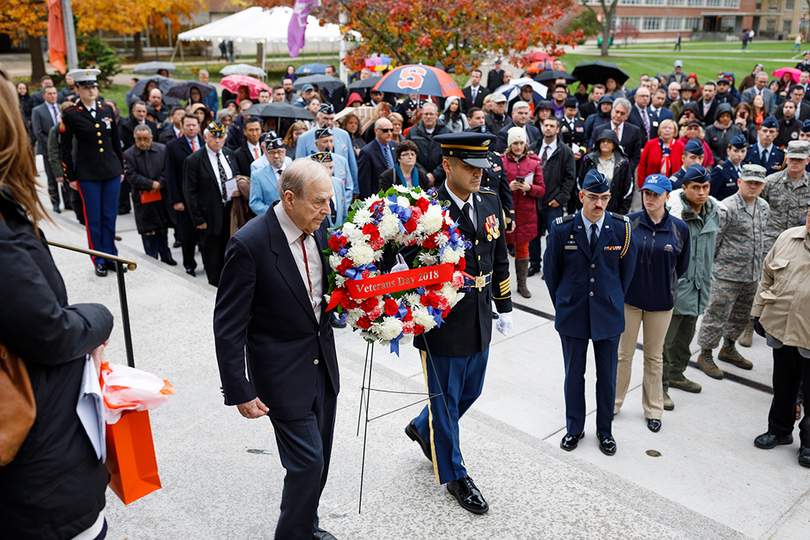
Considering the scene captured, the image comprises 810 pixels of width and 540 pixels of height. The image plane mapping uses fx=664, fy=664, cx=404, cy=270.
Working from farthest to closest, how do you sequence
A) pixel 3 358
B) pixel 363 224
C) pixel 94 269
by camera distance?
pixel 94 269, pixel 363 224, pixel 3 358

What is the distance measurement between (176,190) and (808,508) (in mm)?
7272

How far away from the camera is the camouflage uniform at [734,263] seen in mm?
6098

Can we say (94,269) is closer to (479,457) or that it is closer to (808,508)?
(479,457)

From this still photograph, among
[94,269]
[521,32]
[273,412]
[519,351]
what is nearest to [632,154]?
[519,351]

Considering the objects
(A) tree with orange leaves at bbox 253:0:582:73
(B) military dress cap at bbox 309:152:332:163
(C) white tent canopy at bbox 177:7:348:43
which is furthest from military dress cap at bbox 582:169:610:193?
(C) white tent canopy at bbox 177:7:348:43

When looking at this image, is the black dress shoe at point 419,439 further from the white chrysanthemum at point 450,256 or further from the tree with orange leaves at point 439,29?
the tree with orange leaves at point 439,29

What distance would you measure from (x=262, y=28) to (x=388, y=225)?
22113mm

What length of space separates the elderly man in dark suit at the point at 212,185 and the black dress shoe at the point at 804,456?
19.6 ft

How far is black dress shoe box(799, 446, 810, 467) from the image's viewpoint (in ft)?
15.9

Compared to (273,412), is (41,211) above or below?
above

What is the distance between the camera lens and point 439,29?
14039 millimetres

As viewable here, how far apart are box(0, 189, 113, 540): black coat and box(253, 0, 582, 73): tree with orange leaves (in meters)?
12.6

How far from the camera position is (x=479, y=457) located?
441cm

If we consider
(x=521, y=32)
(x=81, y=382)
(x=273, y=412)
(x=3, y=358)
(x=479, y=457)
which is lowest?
(x=479, y=457)
